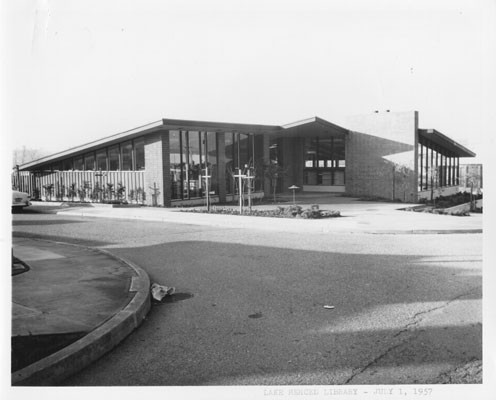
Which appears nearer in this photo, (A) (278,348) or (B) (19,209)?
(A) (278,348)

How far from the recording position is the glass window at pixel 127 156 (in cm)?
1898

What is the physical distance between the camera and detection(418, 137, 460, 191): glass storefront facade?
2259 centimetres

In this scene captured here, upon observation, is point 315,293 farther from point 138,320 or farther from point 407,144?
point 407,144

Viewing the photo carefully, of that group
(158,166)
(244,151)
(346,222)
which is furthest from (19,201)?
(346,222)

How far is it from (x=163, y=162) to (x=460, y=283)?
1306 cm

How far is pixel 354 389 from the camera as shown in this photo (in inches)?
133

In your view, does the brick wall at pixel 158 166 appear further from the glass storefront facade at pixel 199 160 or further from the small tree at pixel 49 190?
the small tree at pixel 49 190

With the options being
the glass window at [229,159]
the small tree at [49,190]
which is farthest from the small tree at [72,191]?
the glass window at [229,159]

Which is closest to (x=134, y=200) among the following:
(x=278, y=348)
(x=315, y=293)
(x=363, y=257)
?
(x=363, y=257)

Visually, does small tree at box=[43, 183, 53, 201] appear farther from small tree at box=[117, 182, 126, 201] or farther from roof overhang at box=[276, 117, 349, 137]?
roof overhang at box=[276, 117, 349, 137]

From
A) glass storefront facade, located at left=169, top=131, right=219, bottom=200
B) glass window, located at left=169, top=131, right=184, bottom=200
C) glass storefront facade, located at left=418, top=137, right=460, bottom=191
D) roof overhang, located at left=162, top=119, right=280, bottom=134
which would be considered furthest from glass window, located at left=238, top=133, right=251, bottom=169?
glass storefront facade, located at left=418, top=137, right=460, bottom=191

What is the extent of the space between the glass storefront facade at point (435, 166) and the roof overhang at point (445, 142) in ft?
0.66

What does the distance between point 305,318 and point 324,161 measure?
22.6 metres

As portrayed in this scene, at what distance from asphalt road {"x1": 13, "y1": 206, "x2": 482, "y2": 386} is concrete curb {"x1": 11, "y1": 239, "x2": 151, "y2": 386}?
8 centimetres
